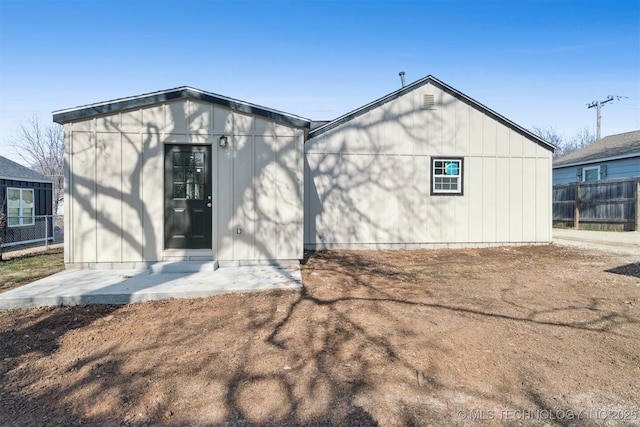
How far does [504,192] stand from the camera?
385 inches

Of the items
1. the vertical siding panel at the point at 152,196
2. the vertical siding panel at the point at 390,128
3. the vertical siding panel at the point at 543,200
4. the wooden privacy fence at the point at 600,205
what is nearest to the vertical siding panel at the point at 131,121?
the vertical siding panel at the point at 152,196

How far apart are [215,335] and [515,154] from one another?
31.3 feet

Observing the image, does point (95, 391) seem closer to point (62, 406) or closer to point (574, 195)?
point (62, 406)

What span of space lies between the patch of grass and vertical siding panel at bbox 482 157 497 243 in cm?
1001

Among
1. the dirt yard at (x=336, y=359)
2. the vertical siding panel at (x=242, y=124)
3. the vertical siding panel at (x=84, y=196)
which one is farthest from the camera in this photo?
the vertical siding panel at (x=242, y=124)

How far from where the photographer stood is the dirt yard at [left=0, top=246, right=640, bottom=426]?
7.55ft

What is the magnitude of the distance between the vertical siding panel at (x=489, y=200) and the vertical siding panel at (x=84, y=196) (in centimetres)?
928

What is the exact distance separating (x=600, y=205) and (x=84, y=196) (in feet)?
57.2

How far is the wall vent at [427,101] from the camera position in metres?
9.48

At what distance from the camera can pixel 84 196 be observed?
6211mm

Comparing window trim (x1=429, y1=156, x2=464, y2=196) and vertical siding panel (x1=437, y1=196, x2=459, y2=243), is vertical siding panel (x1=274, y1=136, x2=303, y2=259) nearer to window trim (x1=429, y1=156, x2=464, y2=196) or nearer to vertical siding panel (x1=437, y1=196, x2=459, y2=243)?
window trim (x1=429, y1=156, x2=464, y2=196)

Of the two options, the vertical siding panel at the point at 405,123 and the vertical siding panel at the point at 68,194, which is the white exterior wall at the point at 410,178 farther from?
the vertical siding panel at the point at 68,194

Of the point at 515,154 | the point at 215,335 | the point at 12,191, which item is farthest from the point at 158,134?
the point at 515,154

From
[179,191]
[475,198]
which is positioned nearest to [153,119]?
[179,191]
